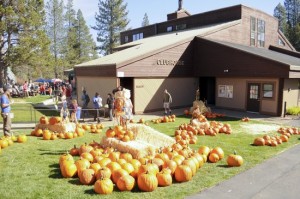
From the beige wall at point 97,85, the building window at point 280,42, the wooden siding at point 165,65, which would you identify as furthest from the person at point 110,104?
the building window at point 280,42

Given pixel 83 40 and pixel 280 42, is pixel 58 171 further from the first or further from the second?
pixel 83 40

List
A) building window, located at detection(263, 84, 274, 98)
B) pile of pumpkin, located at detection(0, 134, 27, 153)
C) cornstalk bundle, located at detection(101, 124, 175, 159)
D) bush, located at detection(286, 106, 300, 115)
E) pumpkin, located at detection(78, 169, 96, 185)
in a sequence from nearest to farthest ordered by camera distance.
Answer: pumpkin, located at detection(78, 169, 96, 185) → cornstalk bundle, located at detection(101, 124, 175, 159) → pile of pumpkin, located at detection(0, 134, 27, 153) → bush, located at detection(286, 106, 300, 115) → building window, located at detection(263, 84, 274, 98)

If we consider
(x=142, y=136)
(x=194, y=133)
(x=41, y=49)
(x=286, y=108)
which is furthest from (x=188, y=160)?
(x=41, y=49)

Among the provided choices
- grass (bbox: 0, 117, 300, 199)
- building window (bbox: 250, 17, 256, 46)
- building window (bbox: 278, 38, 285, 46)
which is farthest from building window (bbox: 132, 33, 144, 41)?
grass (bbox: 0, 117, 300, 199)

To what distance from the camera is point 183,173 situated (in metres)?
6.90

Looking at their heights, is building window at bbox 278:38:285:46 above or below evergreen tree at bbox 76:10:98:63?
below

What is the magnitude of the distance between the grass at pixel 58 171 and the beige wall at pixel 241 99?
766 centimetres

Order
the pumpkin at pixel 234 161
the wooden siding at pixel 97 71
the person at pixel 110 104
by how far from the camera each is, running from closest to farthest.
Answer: the pumpkin at pixel 234 161 → the person at pixel 110 104 → the wooden siding at pixel 97 71

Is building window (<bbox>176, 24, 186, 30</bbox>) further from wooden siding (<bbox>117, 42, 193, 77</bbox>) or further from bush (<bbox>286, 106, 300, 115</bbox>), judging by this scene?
bush (<bbox>286, 106, 300, 115</bbox>)

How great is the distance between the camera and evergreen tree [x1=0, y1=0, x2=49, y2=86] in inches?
1134

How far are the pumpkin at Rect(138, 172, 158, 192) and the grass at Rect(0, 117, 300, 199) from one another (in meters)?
0.13

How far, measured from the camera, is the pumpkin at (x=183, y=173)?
690 centimetres

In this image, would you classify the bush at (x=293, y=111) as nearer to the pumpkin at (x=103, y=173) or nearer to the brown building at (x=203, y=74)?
the brown building at (x=203, y=74)

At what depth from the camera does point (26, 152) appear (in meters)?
9.64
